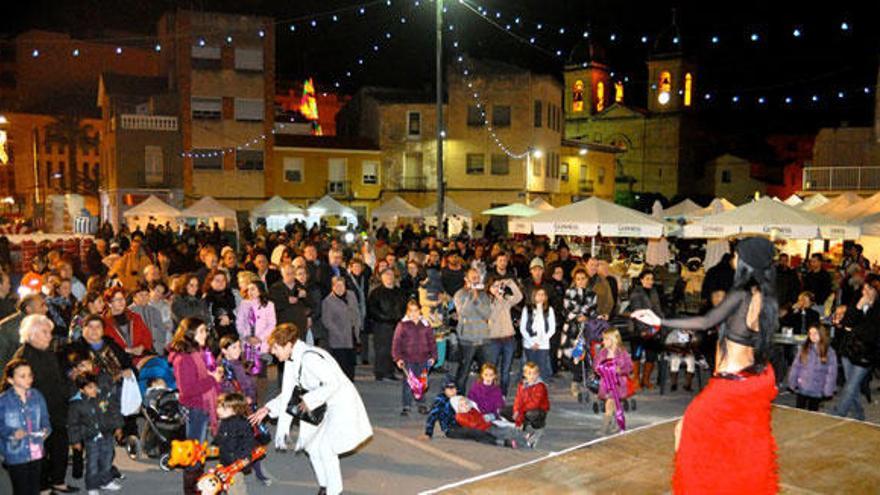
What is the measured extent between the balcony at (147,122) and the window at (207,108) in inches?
46.5

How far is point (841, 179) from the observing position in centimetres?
2980

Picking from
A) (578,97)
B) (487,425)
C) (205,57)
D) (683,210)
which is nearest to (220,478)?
(487,425)

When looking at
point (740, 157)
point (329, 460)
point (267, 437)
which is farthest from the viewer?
point (740, 157)

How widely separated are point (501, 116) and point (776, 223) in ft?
93.0

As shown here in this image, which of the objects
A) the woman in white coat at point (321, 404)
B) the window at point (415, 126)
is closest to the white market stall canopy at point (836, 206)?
the woman in white coat at point (321, 404)

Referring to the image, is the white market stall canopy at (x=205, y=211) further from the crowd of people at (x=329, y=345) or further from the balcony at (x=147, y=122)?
the balcony at (x=147, y=122)

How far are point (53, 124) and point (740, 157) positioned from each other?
51.6 m

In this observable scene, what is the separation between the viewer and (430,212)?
98.7 ft

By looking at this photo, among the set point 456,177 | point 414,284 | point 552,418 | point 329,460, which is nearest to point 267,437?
point 329,460

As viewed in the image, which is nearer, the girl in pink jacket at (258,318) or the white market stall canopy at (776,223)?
the girl in pink jacket at (258,318)

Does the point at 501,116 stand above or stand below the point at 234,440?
above

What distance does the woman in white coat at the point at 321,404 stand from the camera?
18.4 ft

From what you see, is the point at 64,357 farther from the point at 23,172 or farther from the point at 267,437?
the point at 23,172

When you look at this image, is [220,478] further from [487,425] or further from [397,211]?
[397,211]
